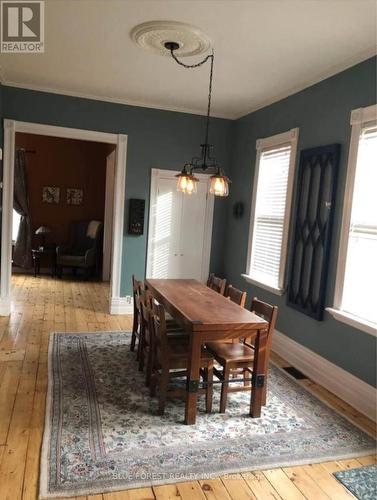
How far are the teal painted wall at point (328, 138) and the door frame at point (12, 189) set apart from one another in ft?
5.53

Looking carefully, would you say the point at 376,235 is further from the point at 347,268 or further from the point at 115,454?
the point at 115,454

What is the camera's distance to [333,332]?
3.50m

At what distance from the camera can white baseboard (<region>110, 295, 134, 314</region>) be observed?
5352mm

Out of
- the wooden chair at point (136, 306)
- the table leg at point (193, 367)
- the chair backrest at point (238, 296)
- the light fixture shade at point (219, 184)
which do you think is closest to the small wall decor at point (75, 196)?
the wooden chair at point (136, 306)

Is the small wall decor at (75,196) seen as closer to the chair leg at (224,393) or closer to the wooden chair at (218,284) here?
the wooden chair at (218,284)

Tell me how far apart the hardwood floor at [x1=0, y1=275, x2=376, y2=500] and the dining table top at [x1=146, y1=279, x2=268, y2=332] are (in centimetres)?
91

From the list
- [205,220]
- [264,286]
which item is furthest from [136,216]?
[264,286]

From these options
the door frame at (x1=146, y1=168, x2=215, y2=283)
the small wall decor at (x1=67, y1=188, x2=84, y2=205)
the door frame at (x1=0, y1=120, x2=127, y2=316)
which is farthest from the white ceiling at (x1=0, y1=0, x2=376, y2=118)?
the small wall decor at (x1=67, y1=188, x2=84, y2=205)

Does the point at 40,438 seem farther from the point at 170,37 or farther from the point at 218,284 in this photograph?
the point at 170,37

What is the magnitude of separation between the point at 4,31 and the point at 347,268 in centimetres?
349

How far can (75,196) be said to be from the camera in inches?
320

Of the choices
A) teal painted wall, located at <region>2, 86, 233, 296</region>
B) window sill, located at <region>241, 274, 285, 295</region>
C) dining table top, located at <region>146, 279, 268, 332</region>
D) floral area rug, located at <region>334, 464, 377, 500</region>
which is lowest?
floral area rug, located at <region>334, 464, 377, 500</region>

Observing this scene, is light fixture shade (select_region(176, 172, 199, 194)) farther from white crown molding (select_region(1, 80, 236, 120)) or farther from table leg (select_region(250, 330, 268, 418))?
white crown molding (select_region(1, 80, 236, 120))

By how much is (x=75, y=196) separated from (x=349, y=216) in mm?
6102
